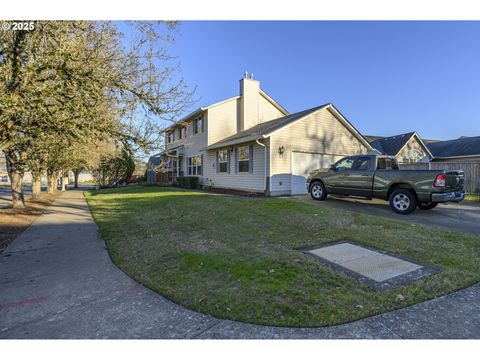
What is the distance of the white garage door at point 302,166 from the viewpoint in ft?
45.0

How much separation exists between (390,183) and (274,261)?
237 inches

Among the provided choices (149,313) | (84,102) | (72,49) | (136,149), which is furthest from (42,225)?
(149,313)

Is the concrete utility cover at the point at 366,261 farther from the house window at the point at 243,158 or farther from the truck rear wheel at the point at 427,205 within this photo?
the house window at the point at 243,158

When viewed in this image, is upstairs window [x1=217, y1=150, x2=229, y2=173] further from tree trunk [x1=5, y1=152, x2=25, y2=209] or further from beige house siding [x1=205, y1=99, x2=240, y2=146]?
tree trunk [x1=5, y1=152, x2=25, y2=209]

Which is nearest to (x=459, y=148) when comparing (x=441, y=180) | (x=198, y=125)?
(x=441, y=180)

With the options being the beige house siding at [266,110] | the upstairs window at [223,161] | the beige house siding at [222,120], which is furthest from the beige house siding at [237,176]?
the beige house siding at [266,110]

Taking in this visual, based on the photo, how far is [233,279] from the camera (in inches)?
143

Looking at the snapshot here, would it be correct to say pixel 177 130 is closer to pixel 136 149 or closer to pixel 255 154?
pixel 255 154

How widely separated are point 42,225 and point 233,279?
798 centimetres

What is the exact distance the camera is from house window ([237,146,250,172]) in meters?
14.6

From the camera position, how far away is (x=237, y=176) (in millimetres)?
15461

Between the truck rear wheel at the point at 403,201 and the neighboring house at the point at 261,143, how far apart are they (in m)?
5.72

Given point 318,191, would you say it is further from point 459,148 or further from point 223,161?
point 459,148

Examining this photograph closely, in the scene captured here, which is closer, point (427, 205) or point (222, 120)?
point (427, 205)
